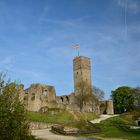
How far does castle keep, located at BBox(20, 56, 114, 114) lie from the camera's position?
182ft

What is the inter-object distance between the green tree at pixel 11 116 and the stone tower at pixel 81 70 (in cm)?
6954

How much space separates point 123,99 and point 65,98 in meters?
26.8

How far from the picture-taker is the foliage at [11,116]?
33.5 ft

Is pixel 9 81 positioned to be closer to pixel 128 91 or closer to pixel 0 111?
pixel 0 111

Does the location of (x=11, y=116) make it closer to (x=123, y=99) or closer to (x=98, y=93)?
(x=98, y=93)

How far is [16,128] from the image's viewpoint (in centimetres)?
1052

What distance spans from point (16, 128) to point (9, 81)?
99.0 inches

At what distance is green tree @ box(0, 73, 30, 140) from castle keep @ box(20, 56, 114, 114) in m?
32.4

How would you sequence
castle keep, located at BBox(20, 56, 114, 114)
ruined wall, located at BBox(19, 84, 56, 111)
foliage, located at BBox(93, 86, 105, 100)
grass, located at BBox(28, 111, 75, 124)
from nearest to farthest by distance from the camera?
1. grass, located at BBox(28, 111, 75, 124)
2. ruined wall, located at BBox(19, 84, 56, 111)
3. castle keep, located at BBox(20, 56, 114, 114)
4. foliage, located at BBox(93, 86, 105, 100)

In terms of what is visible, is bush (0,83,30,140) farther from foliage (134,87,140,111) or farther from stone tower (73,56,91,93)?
foliage (134,87,140,111)

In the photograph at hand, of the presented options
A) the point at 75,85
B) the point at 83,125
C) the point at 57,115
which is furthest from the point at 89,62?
the point at 83,125

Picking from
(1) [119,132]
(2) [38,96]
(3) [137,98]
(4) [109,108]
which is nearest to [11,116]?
(1) [119,132]

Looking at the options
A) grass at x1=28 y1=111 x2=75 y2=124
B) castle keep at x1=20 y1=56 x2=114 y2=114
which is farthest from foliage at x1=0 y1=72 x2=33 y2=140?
castle keep at x1=20 y1=56 x2=114 y2=114

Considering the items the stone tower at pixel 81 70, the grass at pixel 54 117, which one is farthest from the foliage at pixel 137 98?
the grass at pixel 54 117
